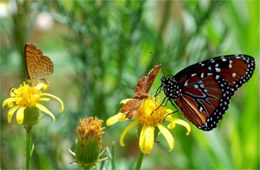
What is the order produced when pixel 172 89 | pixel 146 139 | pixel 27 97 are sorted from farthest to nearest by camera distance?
pixel 172 89 < pixel 27 97 < pixel 146 139

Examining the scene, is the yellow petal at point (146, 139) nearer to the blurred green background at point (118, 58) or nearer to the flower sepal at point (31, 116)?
the flower sepal at point (31, 116)

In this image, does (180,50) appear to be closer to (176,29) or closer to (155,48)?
(155,48)

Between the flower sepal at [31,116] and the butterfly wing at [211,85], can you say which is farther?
the butterfly wing at [211,85]

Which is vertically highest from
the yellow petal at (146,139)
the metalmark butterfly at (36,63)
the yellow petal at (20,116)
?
the metalmark butterfly at (36,63)

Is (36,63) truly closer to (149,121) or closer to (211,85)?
(149,121)

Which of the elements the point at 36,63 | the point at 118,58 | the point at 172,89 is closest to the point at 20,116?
the point at 36,63

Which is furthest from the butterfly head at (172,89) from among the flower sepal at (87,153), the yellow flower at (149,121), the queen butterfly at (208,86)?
the flower sepal at (87,153)

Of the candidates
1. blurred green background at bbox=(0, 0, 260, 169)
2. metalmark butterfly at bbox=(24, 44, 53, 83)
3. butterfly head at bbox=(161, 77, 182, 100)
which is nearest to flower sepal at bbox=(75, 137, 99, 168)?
metalmark butterfly at bbox=(24, 44, 53, 83)
